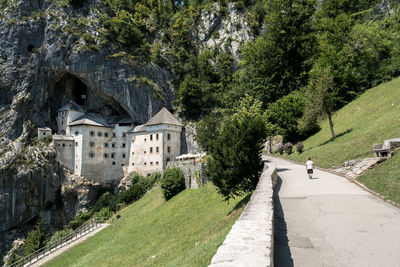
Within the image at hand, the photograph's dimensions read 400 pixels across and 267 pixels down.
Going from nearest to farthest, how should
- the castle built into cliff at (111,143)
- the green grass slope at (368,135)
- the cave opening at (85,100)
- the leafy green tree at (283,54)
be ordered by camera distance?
the green grass slope at (368,135), the leafy green tree at (283,54), the castle built into cliff at (111,143), the cave opening at (85,100)

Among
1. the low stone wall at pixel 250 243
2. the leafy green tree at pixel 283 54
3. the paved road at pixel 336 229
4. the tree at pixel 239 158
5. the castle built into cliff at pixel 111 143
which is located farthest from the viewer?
the castle built into cliff at pixel 111 143

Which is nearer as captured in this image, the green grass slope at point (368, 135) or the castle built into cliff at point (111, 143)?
the green grass slope at point (368, 135)

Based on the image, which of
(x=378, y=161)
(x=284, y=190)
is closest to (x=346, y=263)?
(x=284, y=190)

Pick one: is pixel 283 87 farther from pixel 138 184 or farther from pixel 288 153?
pixel 138 184

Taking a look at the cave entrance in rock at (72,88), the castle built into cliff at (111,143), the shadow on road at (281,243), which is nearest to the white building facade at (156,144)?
the castle built into cliff at (111,143)

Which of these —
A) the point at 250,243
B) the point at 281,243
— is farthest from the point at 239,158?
the point at 250,243

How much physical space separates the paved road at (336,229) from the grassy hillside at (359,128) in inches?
346

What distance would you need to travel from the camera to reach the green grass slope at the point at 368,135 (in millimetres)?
13047

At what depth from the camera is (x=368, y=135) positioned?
823 inches

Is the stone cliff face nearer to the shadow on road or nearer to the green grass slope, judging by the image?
the green grass slope

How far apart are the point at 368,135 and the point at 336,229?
16837 millimetres

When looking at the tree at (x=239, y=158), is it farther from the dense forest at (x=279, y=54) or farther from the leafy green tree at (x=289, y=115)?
the leafy green tree at (x=289, y=115)

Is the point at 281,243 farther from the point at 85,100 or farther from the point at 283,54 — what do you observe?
the point at 85,100

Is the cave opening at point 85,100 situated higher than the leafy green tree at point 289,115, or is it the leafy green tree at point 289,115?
the cave opening at point 85,100
